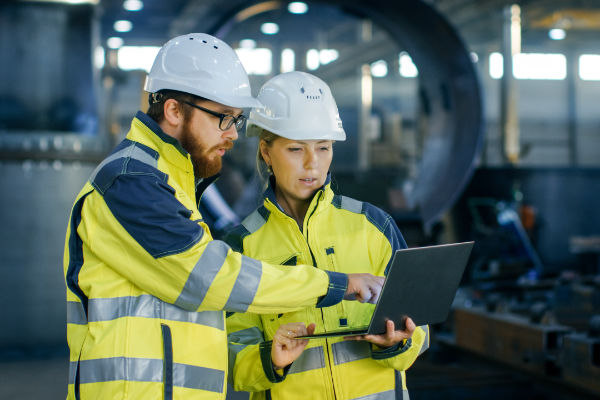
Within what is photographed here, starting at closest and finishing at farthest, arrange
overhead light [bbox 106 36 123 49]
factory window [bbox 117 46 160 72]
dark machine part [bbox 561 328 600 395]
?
dark machine part [bbox 561 328 600 395] → overhead light [bbox 106 36 123 49] → factory window [bbox 117 46 160 72]

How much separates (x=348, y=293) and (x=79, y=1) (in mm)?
4503

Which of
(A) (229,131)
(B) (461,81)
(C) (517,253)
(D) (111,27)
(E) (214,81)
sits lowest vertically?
(C) (517,253)

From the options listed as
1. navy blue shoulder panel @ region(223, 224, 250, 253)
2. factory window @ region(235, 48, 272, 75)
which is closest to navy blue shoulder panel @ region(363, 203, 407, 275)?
navy blue shoulder panel @ region(223, 224, 250, 253)

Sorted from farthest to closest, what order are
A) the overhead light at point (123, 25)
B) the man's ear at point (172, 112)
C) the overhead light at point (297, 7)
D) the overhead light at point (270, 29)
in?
the overhead light at point (123, 25)
the overhead light at point (270, 29)
the overhead light at point (297, 7)
the man's ear at point (172, 112)

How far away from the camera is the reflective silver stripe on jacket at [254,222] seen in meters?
2.01

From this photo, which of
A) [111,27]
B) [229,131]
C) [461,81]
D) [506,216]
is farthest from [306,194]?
[111,27]

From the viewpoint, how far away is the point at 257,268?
5.42 ft

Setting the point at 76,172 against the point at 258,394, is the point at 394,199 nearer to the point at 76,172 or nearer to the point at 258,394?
the point at 76,172

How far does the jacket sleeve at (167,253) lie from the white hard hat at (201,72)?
0.30 m

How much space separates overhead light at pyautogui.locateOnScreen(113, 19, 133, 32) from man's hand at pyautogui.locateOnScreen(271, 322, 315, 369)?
54.6 feet

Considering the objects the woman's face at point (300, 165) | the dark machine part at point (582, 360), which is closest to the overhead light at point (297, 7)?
the dark machine part at point (582, 360)

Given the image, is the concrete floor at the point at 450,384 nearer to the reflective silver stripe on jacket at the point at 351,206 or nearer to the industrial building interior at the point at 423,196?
the industrial building interior at the point at 423,196

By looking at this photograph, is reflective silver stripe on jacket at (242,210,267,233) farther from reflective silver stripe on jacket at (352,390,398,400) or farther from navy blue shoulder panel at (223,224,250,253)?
reflective silver stripe on jacket at (352,390,398,400)

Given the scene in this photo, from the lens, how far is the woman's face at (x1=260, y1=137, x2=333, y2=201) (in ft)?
6.57
